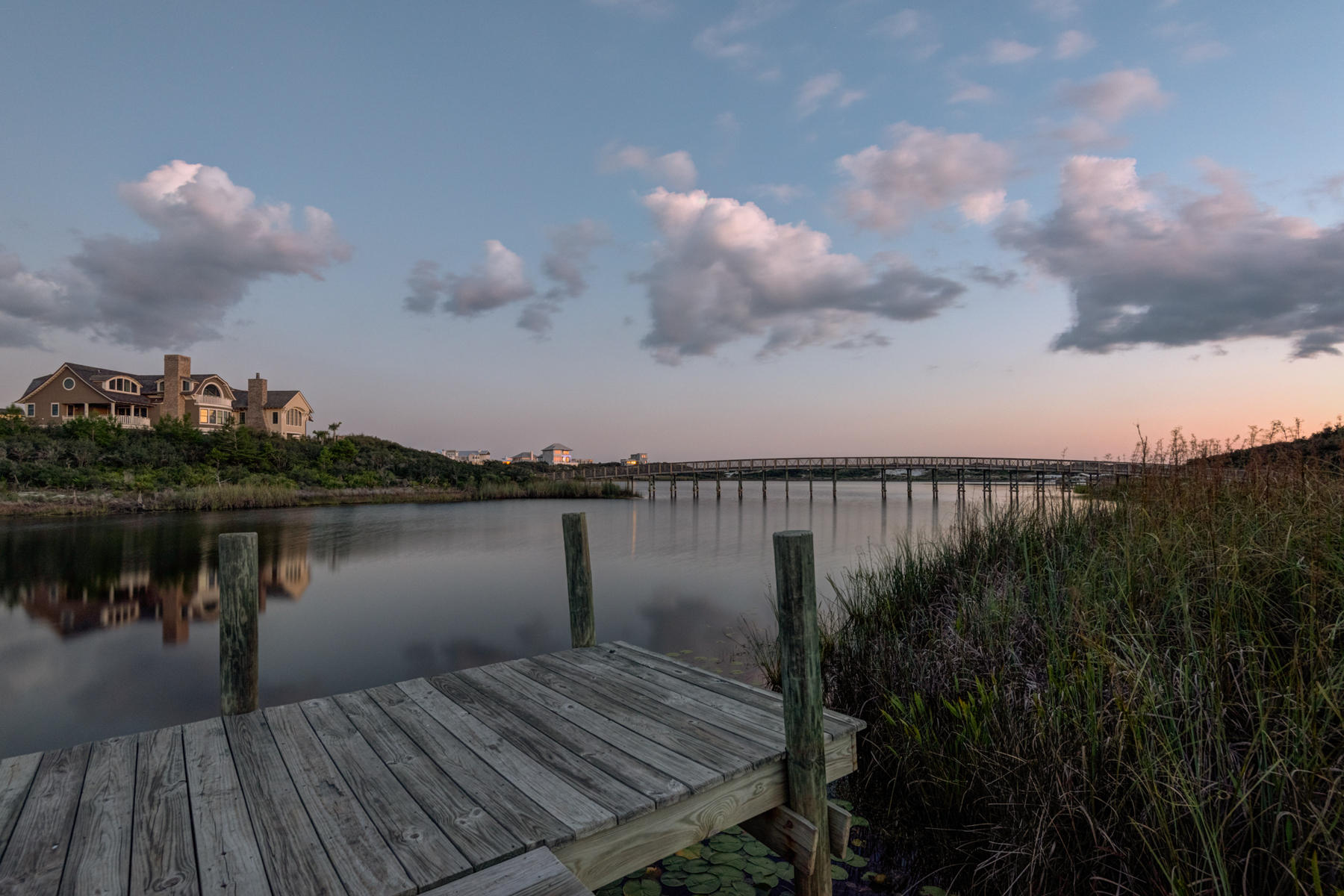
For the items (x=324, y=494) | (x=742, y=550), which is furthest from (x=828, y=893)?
(x=324, y=494)

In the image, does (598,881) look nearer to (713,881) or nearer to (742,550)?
(713,881)

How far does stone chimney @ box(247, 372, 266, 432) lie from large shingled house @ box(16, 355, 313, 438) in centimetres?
5

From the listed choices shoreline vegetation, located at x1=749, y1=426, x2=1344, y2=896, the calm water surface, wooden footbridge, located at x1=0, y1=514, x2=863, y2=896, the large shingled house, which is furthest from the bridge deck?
the large shingled house

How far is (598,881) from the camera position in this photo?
2250mm

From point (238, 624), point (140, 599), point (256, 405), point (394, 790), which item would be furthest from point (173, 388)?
point (394, 790)

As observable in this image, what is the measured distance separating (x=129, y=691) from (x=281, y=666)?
4.57 ft

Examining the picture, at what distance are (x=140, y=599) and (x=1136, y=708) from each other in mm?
13634

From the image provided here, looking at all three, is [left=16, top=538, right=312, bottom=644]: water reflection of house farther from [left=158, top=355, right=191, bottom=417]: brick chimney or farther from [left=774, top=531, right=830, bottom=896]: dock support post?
[left=158, top=355, right=191, bottom=417]: brick chimney

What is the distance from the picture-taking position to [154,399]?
4106 cm

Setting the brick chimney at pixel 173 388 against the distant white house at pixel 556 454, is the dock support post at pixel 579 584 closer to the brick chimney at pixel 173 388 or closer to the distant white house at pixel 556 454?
the brick chimney at pixel 173 388

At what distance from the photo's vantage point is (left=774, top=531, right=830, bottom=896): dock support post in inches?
105

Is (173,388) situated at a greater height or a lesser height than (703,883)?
greater

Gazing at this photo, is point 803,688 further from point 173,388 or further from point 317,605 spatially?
point 173,388

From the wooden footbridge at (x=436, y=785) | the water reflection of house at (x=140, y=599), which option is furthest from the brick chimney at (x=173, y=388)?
the wooden footbridge at (x=436, y=785)
